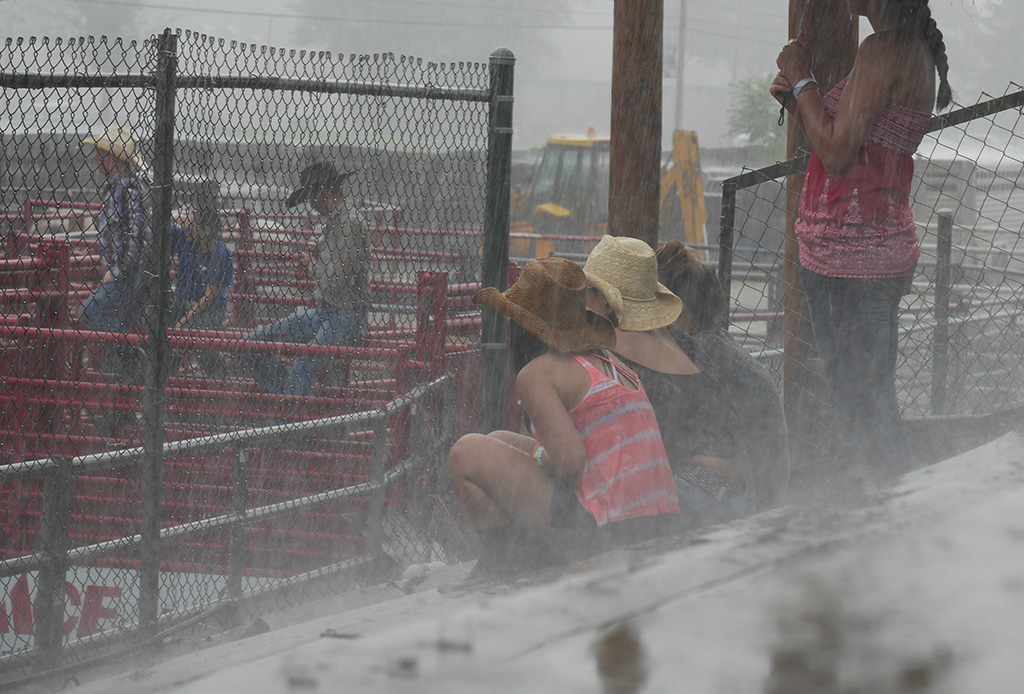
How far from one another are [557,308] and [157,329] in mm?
1549

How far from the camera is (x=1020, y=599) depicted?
3.99 ft

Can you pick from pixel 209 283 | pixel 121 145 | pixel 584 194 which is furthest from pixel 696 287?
pixel 584 194

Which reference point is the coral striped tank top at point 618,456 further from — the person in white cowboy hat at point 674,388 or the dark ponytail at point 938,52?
the dark ponytail at point 938,52

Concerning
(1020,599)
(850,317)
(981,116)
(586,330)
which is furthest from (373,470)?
(1020,599)

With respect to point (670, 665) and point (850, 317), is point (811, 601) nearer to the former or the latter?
point (670, 665)

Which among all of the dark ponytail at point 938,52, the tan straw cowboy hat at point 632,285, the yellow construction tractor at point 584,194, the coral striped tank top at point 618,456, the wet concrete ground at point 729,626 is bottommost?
the coral striped tank top at point 618,456

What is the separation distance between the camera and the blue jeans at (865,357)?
10.5 ft

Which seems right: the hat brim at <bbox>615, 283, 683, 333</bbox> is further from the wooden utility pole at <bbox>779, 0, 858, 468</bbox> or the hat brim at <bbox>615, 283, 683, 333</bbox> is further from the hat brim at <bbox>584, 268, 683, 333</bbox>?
the wooden utility pole at <bbox>779, 0, 858, 468</bbox>

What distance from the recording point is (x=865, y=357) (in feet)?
10.5

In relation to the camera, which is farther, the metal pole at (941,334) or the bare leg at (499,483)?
the metal pole at (941,334)

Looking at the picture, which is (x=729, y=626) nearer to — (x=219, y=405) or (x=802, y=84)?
(x=802, y=84)

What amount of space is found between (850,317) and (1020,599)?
2.10 m

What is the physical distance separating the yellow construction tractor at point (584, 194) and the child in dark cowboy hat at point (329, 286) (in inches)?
540

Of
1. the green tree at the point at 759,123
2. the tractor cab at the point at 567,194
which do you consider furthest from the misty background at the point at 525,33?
the tractor cab at the point at 567,194
